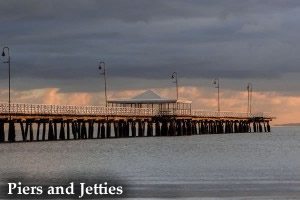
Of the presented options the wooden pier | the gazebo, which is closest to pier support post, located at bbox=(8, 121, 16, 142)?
the wooden pier

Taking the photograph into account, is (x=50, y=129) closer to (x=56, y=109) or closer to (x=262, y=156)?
(x=56, y=109)

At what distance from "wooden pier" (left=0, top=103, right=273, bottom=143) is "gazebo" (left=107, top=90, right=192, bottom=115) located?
0.61 m

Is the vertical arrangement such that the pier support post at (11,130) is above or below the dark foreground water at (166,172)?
above

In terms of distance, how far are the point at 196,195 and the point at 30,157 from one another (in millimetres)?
28185

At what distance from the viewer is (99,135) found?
10725 centimetres

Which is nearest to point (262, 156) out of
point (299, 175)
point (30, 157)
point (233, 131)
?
point (30, 157)

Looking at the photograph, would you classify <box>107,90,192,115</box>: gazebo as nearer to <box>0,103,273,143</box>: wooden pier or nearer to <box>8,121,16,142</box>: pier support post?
<box>0,103,273,143</box>: wooden pier

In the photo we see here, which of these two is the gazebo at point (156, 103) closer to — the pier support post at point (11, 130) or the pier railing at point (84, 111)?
the pier railing at point (84, 111)

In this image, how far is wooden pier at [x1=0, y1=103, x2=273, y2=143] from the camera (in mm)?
84500

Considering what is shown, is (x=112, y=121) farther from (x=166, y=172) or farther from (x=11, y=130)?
(x=166, y=172)

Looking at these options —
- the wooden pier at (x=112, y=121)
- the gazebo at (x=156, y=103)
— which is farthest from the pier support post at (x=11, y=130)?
the gazebo at (x=156, y=103)

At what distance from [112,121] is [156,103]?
2065 cm

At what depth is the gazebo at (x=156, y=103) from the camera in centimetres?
12100

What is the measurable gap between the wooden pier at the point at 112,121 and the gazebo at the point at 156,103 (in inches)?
24.0
